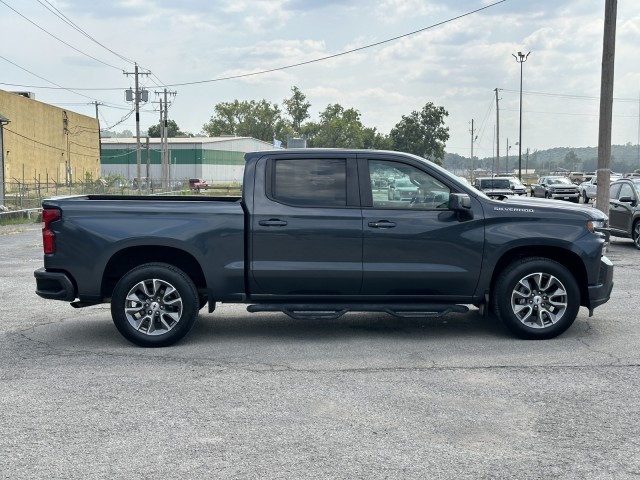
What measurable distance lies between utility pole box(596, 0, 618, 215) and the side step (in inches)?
437

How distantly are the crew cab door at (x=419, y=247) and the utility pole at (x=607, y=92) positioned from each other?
1087 centimetres

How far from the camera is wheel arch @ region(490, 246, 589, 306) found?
304 inches

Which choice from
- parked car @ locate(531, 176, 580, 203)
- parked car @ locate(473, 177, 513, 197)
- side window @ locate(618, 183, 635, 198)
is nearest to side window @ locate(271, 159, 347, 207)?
side window @ locate(618, 183, 635, 198)

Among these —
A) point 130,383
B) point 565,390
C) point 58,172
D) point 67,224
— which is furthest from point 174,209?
point 58,172

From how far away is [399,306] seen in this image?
7.55 meters

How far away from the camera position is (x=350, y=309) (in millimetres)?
7496

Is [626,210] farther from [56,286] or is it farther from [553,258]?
[56,286]

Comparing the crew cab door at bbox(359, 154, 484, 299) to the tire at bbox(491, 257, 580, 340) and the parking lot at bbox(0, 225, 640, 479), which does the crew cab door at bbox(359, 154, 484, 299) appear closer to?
the tire at bbox(491, 257, 580, 340)

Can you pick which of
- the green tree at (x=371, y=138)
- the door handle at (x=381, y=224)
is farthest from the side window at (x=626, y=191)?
the green tree at (x=371, y=138)

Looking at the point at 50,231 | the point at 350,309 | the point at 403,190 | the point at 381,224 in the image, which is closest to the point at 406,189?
the point at 403,190

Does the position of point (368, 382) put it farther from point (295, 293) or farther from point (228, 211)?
point (228, 211)

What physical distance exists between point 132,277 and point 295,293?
5.25 ft

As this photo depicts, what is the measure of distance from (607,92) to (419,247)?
1195 cm

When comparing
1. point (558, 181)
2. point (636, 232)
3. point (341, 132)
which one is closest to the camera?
point (636, 232)
